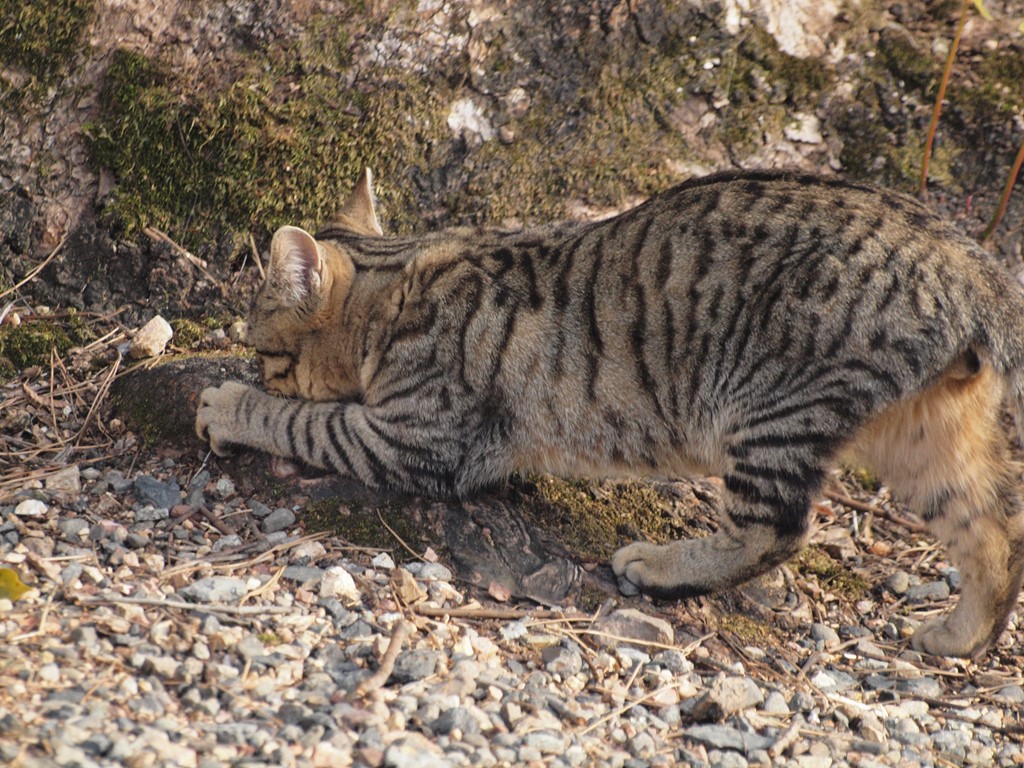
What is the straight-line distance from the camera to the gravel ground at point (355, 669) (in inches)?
110

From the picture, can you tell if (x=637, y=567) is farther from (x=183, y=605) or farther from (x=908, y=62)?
(x=908, y=62)

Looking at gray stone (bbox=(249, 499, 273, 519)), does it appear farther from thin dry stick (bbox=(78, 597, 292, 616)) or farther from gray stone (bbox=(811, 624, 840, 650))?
gray stone (bbox=(811, 624, 840, 650))

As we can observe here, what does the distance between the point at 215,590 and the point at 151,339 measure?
68.3 inches

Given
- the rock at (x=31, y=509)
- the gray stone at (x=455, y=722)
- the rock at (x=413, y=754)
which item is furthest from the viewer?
the rock at (x=31, y=509)

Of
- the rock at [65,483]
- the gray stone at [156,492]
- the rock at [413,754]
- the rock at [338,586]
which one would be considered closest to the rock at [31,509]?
the rock at [65,483]

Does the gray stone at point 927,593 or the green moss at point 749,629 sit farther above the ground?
the green moss at point 749,629

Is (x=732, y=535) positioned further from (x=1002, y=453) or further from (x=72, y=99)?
(x=72, y=99)

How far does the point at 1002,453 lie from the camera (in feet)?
14.2

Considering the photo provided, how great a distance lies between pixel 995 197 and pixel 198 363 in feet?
14.5

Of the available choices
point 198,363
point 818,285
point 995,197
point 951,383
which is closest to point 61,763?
point 198,363

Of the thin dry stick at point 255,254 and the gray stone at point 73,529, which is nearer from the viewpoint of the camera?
the gray stone at point 73,529

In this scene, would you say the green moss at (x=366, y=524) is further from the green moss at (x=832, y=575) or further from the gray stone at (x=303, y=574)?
the green moss at (x=832, y=575)

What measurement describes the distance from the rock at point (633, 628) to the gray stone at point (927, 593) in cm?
147

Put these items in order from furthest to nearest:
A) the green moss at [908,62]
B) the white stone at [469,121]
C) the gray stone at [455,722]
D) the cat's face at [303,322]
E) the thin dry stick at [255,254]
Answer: the green moss at [908,62]
the white stone at [469,121]
the thin dry stick at [255,254]
the cat's face at [303,322]
the gray stone at [455,722]
